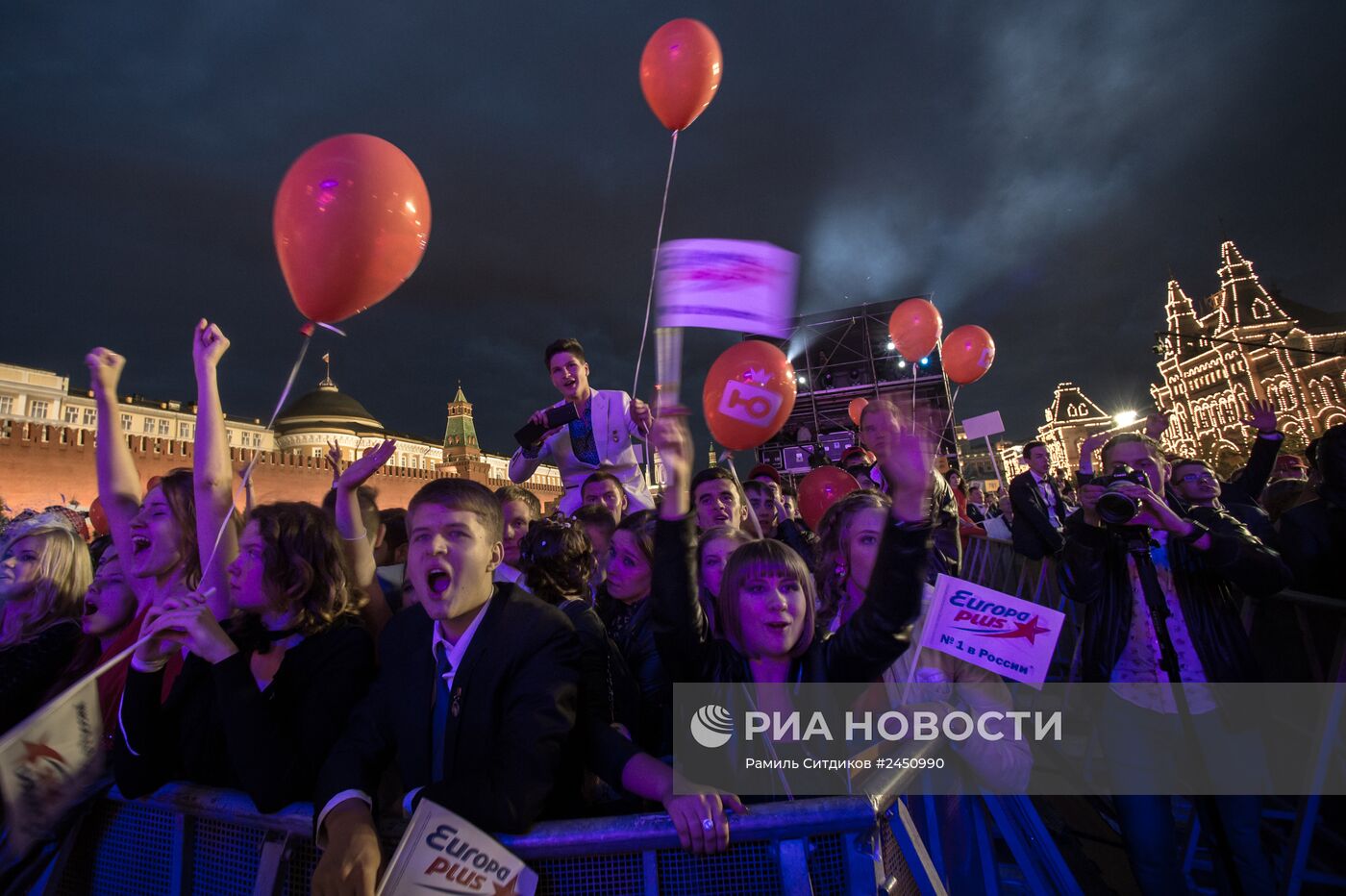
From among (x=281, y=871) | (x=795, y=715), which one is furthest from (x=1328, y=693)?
(x=281, y=871)

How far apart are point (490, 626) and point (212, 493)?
1337 mm

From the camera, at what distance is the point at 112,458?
241 centimetres

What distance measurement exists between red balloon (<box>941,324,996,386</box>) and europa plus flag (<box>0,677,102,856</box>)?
28.2ft

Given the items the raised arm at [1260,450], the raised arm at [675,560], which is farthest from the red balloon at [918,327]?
the raised arm at [675,560]

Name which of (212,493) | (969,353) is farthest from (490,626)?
(969,353)

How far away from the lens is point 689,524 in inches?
70.5

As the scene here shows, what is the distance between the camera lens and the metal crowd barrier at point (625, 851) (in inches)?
47.6

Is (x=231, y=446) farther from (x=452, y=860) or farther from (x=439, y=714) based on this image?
(x=452, y=860)

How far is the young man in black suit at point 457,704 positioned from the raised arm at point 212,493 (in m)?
0.89

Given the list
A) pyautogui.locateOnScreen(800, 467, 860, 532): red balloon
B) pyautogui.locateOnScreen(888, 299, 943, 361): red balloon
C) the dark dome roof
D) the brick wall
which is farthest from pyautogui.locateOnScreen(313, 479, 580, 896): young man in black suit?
the dark dome roof

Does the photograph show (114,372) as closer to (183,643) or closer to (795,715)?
(183,643)

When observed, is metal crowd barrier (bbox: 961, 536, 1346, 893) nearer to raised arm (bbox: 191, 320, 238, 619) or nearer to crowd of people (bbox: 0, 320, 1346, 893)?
crowd of people (bbox: 0, 320, 1346, 893)

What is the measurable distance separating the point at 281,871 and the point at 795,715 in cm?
135

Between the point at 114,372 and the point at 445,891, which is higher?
the point at 114,372
